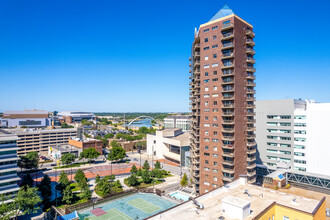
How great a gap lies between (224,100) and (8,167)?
187 feet

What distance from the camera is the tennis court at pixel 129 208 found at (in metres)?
50.7

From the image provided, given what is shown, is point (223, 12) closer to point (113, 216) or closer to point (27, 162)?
point (113, 216)

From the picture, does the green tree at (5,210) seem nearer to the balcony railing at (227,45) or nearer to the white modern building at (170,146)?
the balcony railing at (227,45)

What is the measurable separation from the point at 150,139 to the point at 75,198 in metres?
70.5

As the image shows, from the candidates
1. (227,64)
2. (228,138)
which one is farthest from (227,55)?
(228,138)

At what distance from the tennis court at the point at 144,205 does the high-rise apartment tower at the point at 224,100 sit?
14.0 meters

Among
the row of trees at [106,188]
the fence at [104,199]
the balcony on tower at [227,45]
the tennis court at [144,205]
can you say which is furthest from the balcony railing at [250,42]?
the row of trees at [106,188]

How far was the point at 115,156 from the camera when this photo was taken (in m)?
104

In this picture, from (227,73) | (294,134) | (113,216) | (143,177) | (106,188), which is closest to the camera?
(113,216)

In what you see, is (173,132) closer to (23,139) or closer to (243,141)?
(243,141)

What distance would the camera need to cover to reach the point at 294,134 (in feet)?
236

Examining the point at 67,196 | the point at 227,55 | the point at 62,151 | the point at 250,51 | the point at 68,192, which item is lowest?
the point at 67,196

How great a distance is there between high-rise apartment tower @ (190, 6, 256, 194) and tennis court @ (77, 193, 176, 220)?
1294cm

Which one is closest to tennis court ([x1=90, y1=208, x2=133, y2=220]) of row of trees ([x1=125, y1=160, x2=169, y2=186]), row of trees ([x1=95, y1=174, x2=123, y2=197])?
row of trees ([x1=95, y1=174, x2=123, y2=197])
